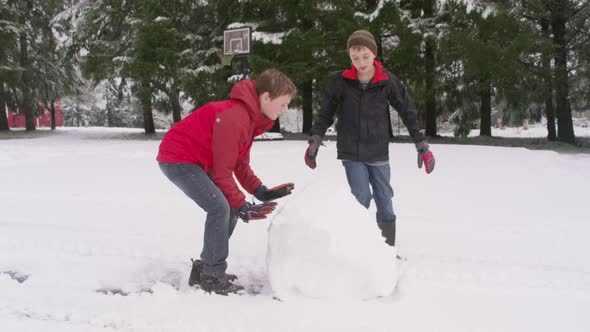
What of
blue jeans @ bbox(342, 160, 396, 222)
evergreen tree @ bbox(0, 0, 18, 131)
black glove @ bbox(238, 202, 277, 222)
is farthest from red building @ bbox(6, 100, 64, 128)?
black glove @ bbox(238, 202, 277, 222)

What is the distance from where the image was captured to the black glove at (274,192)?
2.99 meters

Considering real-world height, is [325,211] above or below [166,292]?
above

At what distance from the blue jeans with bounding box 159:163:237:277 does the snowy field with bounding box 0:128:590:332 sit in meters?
0.24

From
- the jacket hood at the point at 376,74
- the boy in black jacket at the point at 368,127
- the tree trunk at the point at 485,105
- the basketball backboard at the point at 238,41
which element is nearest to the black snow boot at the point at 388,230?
the boy in black jacket at the point at 368,127

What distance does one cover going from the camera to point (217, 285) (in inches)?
115

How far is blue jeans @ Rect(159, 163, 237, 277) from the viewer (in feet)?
9.07

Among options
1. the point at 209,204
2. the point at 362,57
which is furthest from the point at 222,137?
the point at 362,57

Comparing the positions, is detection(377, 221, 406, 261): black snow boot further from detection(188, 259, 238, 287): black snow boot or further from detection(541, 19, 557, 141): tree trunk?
detection(541, 19, 557, 141): tree trunk

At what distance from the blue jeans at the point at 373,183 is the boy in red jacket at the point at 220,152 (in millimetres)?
959

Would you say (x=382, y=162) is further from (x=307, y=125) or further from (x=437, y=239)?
(x=307, y=125)

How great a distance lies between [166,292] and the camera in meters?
2.88

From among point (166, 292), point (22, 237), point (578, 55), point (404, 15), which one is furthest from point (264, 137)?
point (166, 292)

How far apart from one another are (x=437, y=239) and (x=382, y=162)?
105 centimetres

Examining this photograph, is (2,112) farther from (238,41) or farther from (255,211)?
(255,211)
